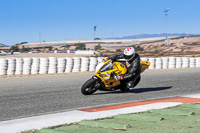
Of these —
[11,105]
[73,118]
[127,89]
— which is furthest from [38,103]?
[127,89]

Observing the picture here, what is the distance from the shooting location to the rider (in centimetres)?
1062

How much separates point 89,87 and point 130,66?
140 centimetres

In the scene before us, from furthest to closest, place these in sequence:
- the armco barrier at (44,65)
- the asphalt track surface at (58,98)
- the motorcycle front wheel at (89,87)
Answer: the armco barrier at (44,65), the motorcycle front wheel at (89,87), the asphalt track surface at (58,98)

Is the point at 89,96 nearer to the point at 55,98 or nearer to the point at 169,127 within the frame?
the point at 55,98

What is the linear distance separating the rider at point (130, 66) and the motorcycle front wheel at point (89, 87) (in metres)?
0.70

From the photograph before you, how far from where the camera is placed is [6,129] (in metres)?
5.85

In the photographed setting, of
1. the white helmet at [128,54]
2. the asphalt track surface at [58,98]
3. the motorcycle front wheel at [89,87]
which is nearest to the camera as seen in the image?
the asphalt track surface at [58,98]

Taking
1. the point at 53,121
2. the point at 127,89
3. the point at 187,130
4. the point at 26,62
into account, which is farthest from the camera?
the point at 26,62

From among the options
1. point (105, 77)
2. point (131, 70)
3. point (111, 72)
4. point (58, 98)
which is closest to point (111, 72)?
point (111, 72)

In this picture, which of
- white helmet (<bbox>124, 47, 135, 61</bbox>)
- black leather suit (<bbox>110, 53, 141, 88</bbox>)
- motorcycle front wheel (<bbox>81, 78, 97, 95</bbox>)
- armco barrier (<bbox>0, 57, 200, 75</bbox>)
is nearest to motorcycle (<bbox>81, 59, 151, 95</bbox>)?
motorcycle front wheel (<bbox>81, 78, 97, 95</bbox>)

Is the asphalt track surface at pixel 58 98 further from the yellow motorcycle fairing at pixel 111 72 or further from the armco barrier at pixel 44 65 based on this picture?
the armco barrier at pixel 44 65

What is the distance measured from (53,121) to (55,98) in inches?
139

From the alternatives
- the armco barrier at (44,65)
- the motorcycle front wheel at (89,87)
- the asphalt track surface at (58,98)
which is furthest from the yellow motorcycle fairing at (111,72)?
the armco barrier at (44,65)

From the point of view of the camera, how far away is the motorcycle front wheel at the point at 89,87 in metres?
10.3
